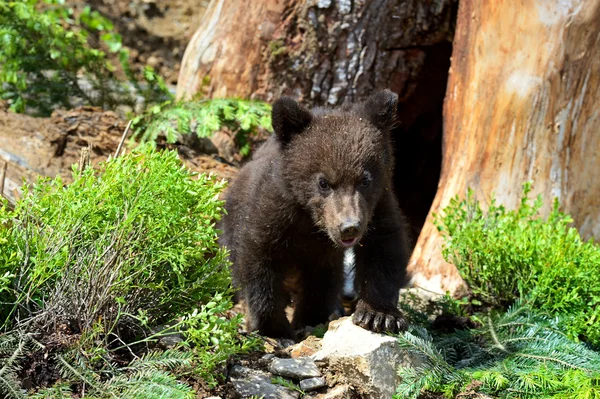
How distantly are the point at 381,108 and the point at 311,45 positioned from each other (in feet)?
9.14

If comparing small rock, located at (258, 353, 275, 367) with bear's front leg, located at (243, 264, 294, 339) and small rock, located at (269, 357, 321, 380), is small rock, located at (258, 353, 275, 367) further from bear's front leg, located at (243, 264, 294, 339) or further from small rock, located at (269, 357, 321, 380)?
bear's front leg, located at (243, 264, 294, 339)

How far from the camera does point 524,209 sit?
224 inches

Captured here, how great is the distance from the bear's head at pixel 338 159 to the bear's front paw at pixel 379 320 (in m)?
0.45

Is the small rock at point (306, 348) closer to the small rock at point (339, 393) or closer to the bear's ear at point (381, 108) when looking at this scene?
the small rock at point (339, 393)

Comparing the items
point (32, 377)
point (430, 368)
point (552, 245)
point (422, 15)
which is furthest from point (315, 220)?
point (422, 15)

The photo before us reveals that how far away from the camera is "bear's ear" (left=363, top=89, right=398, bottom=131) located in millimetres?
4957

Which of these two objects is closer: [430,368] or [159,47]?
[430,368]

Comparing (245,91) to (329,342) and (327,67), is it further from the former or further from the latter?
(329,342)

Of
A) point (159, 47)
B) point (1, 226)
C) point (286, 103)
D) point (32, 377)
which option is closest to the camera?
point (32, 377)

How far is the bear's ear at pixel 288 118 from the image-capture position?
4871 millimetres

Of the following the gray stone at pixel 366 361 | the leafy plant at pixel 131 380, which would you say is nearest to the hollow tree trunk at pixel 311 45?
the gray stone at pixel 366 361

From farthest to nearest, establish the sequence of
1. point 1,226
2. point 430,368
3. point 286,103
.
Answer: point 286,103 < point 430,368 < point 1,226

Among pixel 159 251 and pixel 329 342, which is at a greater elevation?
pixel 159 251

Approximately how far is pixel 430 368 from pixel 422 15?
4.55m
